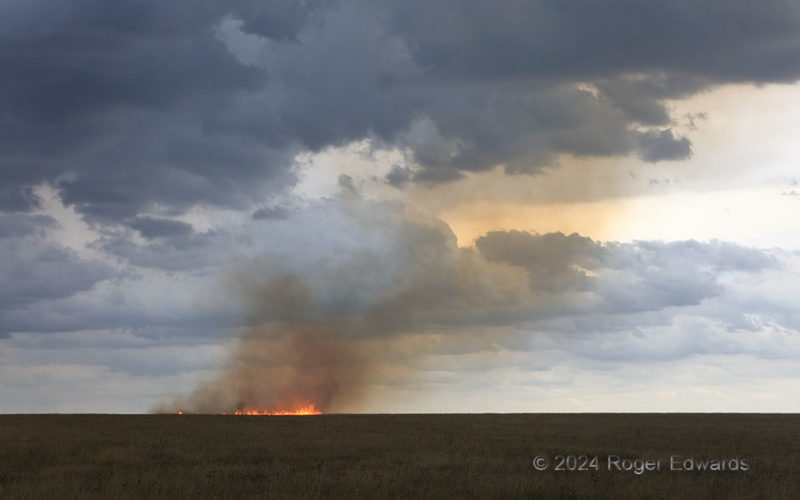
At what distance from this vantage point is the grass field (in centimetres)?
3009

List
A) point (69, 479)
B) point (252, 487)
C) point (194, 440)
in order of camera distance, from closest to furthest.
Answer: point (252, 487) < point (69, 479) < point (194, 440)

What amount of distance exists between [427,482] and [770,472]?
14.5 m

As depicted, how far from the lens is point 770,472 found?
117 feet

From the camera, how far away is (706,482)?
3244 cm

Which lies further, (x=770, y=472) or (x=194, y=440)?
(x=194, y=440)

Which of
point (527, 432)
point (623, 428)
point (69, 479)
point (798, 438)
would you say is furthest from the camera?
point (623, 428)

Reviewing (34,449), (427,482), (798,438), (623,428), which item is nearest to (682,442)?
(798,438)

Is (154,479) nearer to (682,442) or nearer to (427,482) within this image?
(427,482)

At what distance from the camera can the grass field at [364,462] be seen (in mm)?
30094

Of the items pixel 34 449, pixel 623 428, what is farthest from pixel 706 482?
pixel 623 428

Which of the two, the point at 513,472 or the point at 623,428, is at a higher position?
the point at 623,428

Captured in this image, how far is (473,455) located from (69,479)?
59.6 ft

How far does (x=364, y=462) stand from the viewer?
3891cm

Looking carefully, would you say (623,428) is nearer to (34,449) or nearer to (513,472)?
(513,472)
